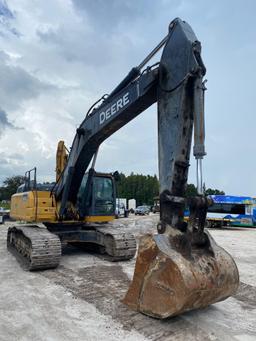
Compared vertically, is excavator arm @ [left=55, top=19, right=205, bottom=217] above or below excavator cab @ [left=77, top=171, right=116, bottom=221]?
above

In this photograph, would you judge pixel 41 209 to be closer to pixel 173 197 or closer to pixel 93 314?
pixel 93 314

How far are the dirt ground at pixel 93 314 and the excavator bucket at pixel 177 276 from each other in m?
0.25

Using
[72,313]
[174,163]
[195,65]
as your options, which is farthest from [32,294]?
[195,65]

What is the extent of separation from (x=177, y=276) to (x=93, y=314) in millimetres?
1488

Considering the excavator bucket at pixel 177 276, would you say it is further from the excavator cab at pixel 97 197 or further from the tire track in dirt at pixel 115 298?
the excavator cab at pixel 97 197

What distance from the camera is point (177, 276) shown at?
376cm

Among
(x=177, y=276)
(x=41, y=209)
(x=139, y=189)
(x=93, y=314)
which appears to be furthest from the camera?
(x=139, y=189)

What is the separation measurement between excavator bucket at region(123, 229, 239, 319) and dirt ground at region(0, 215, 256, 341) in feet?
0.84

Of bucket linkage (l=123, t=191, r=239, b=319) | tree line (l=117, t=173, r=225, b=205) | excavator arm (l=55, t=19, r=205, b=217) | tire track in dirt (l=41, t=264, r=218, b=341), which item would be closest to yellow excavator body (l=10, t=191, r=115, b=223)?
tire track in dirt (l=41, t=264, r=218, b=341)

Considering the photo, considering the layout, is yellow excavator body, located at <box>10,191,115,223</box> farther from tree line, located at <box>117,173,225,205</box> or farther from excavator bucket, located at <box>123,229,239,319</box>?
tree line, located at <box>117,173,225,205</box>

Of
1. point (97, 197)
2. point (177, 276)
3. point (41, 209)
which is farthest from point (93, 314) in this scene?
point (97, 197)

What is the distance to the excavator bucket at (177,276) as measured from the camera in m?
3.79

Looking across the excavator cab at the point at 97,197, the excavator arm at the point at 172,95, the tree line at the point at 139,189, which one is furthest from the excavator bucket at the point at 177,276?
the tree line at the point at 139,189

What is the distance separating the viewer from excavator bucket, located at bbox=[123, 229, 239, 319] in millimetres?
3787
